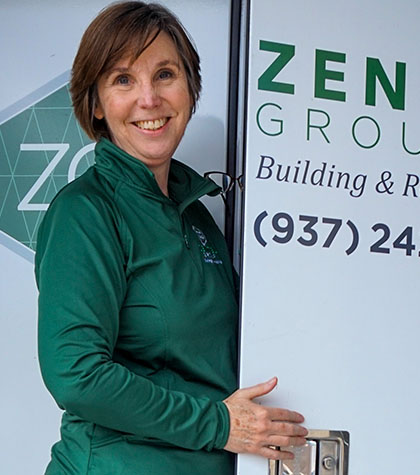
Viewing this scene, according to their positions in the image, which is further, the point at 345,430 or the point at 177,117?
the point at 177,117

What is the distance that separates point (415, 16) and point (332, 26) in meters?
0.20

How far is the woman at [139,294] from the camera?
1.88m

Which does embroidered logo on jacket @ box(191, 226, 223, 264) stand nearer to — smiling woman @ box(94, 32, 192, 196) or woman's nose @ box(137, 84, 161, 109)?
smiling woman @ box(94, 32, 192, 196)

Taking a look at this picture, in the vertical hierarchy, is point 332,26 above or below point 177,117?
above

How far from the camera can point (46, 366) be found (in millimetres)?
1886

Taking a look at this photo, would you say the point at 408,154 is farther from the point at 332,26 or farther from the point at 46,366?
the point at 46,366

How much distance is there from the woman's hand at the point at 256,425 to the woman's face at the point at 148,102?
0.56 metres

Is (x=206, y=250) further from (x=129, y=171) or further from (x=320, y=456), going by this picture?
(x=320, y=456)

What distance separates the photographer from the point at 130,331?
1.98m

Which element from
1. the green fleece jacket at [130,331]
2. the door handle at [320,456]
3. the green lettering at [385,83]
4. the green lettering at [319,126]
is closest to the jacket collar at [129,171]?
the green fleece jacket at [130,331]

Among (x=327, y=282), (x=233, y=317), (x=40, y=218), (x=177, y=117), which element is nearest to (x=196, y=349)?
(x=233, y=317)

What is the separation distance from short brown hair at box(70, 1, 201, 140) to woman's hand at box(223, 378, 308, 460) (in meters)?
0.70

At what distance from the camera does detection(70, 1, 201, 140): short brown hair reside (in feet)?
6.90

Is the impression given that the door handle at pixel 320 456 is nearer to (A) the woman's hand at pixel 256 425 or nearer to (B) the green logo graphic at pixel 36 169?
(A) the woman's hand at pixel 256 425
